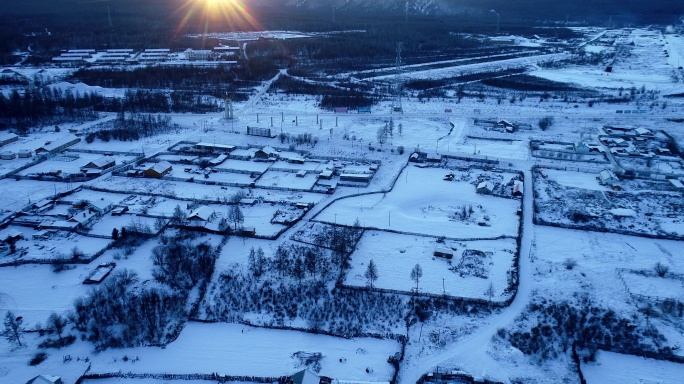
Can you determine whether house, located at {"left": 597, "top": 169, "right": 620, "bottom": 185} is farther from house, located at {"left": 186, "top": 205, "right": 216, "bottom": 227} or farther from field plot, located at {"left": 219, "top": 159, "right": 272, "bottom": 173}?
house, located at {"left": 186, "top": 205, "right": 216, "bottom": 227}

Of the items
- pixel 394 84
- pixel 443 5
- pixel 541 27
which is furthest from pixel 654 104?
pixel 443 5

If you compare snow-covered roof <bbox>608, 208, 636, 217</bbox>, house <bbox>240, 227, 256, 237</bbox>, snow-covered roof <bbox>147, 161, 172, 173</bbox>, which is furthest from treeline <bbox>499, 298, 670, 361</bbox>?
snow-covered roof <bbox>147, 161, 172, 173</bbox>

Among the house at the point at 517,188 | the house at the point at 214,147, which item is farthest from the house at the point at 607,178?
the house at the point at 214,147

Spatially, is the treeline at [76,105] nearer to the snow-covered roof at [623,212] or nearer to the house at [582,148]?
the house at [582,148]

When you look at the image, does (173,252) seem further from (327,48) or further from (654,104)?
(327,48)

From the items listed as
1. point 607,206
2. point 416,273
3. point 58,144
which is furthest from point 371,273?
point 58,144

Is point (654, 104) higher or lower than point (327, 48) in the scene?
lower
